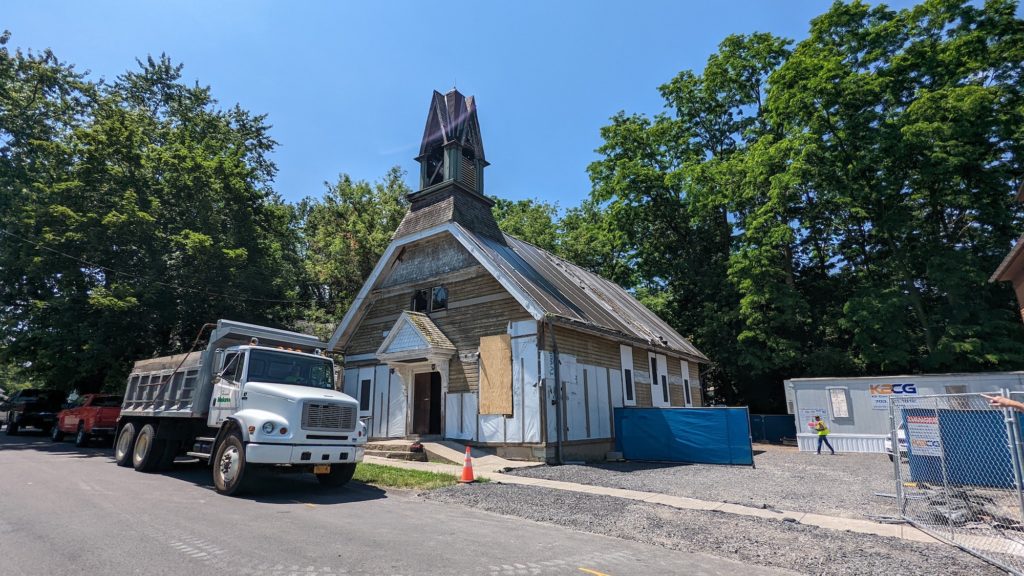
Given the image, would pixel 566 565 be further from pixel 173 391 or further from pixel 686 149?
pixel 686 149

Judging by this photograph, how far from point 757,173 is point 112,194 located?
105 feet

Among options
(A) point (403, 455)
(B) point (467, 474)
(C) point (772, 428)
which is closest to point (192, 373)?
(A) point (403, 455)

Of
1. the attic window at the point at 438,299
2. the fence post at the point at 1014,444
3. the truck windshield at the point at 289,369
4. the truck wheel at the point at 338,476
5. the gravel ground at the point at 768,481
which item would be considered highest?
the attic window at the point at 438,299

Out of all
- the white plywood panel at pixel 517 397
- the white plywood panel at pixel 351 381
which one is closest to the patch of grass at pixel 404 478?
the white plywood panel at pixel 517 397

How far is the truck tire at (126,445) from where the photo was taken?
13000mm

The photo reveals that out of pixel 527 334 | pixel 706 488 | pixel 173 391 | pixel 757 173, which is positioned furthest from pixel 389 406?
pixel 757 173

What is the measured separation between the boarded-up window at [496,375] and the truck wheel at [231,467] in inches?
307

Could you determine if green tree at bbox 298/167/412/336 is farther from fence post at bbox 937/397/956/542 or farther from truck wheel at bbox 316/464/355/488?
fence post at bbox 937/397/956/542

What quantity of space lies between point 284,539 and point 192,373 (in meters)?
6.90

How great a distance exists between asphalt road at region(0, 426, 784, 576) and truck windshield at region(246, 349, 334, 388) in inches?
88.6

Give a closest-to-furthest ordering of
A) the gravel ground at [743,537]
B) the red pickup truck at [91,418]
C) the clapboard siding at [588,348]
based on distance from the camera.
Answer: the gravel ground at [743,537] < the clapboard siding at [588,348] < the red pickup truck at [91,418]

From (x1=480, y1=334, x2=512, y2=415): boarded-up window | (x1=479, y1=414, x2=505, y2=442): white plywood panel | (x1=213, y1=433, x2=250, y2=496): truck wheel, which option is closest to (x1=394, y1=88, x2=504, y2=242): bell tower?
(x1=480, y1=334, x2=512, y2=415): boarded-up window

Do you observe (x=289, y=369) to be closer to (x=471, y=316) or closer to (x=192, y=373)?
(x=192, y=373)

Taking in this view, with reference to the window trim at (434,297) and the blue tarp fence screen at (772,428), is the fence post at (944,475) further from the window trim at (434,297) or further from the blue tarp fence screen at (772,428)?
the blue tarp fence screen at (772,428)
